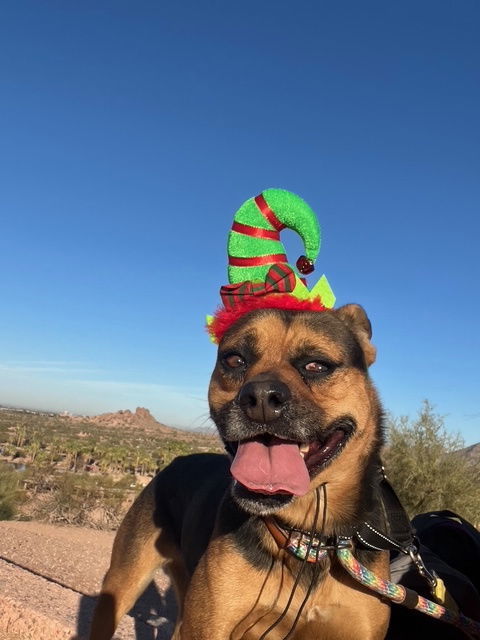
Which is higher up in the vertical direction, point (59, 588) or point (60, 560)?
point (59, 588)

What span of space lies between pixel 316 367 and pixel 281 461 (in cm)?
60

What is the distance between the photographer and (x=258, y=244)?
168 inches

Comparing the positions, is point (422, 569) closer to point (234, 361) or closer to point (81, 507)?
point (234, 361)

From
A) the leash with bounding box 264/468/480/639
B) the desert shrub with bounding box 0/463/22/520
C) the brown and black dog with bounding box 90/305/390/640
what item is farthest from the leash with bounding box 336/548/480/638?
the desert shrub with bounding box 0/463/22/520

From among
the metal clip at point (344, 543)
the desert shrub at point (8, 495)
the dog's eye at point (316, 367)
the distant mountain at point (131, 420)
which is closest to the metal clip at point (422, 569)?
the metal clip at point (344, 543)

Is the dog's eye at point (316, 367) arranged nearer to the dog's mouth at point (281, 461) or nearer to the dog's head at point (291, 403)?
the dog's head at point (291, 403)

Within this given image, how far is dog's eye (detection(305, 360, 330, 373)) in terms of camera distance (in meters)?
3.56

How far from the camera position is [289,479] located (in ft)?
10.3

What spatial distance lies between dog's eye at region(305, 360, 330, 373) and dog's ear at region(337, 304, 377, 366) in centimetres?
75

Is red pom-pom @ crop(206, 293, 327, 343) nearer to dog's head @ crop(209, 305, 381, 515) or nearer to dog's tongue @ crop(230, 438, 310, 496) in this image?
dog's head @ crop(209, 305, 381, 515)

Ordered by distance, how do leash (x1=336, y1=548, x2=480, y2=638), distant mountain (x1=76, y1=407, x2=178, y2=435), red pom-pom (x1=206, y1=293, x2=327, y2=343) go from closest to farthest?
leash (x1=336, y1=548, x2=480, y2=638), red pom-pom (x1=206, y1=293, x2=327, y2=343), distant mountain (x1=76, y1=407, x2=178, y2=435)

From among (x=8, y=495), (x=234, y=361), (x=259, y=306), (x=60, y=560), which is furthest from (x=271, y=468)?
(x=8, y=495)

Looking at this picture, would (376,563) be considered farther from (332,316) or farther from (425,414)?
(425,414)

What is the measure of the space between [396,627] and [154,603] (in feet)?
22.4
